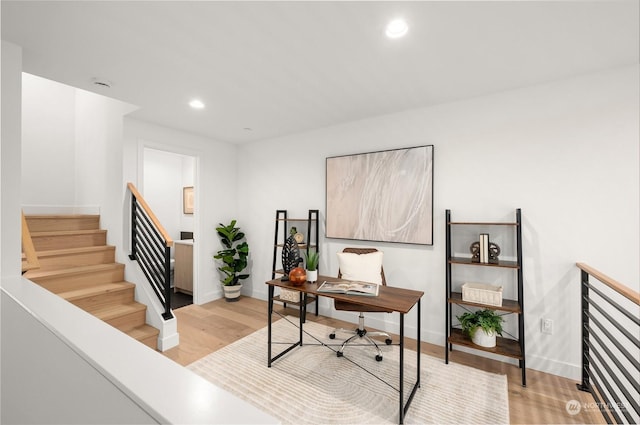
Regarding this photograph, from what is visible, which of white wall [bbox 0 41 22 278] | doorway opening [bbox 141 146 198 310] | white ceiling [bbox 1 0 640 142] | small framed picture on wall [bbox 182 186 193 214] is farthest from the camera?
small framed picture on wall [bbox 182 186 193 214]

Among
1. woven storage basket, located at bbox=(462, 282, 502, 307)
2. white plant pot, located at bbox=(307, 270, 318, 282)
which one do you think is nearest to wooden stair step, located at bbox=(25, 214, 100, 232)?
white plant pot, located at bbox=(307, 270, 318, 282)

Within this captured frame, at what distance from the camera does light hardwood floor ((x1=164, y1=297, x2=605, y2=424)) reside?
192 centimetres

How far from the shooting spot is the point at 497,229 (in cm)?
257

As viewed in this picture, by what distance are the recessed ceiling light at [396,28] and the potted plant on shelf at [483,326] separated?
2321mm

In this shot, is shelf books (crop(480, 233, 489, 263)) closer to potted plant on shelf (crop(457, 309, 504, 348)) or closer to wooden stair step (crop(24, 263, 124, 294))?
potted plant on shelf (crop(457, 309, 504, 348))

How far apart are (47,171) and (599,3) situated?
5.78m

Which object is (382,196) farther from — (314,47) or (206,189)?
(206,189)

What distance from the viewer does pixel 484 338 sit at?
235 centimetres

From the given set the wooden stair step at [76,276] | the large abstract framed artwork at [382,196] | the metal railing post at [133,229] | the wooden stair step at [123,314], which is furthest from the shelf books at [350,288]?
the wooden stair step at [76,276]

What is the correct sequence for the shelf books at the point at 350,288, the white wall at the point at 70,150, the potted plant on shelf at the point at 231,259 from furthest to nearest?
the potted plant on shelf at the point at 231,259 → the white wall at the point at 70,150 → the shelf books at the point at 350,288

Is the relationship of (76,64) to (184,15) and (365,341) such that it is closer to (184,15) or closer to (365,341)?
(184,15)

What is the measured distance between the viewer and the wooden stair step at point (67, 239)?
3000 mm

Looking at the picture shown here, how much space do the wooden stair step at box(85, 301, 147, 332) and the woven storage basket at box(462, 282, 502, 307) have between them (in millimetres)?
3161

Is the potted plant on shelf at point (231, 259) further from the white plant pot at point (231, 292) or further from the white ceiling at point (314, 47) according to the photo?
the white ceiling at point (314, 47)
